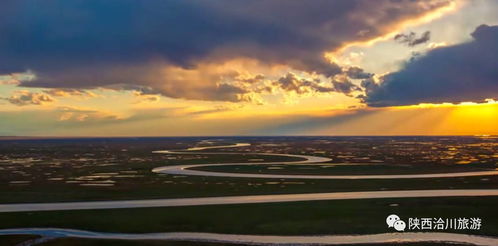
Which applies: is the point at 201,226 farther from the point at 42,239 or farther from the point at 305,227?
the point at 42,239

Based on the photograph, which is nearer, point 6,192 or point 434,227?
point 434,227

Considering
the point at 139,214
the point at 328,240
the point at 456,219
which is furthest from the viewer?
the point at 139,214

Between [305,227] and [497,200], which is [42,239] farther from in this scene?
[497,200]

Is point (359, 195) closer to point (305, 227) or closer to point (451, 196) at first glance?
point (451, 196)

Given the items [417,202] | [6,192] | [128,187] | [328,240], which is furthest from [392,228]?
[6,192]

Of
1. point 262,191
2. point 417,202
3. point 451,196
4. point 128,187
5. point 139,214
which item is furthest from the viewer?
point 128,187

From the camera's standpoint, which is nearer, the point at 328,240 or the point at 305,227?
the point at 328,240

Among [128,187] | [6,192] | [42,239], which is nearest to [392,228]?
[42,239]

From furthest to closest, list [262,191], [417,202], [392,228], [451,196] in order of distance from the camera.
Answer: [262,191]
[451,196]
[417,202]
[392,228]

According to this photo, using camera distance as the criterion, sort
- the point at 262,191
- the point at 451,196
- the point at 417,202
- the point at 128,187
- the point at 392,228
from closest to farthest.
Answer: the point at 392,228, the point at 417,202, the point at 451,196, the point at 262,191, the point at 128,187
